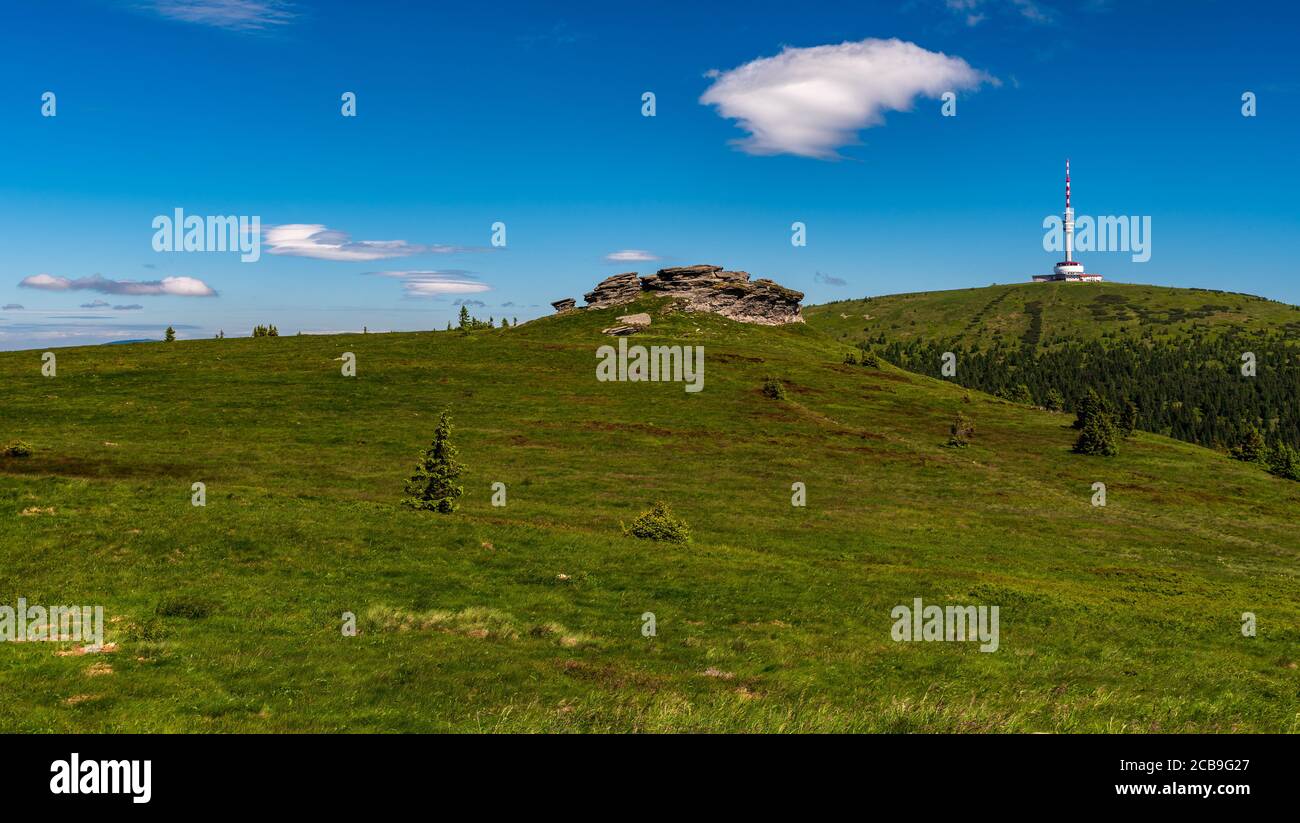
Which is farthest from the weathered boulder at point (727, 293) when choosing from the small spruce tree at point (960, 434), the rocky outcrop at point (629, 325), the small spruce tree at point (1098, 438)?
the small spruce tree at point (1098, 438)

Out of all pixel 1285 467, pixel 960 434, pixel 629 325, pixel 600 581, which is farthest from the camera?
pixel 629 325

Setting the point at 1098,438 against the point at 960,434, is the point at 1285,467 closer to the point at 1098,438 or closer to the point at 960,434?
the point at 1098,438

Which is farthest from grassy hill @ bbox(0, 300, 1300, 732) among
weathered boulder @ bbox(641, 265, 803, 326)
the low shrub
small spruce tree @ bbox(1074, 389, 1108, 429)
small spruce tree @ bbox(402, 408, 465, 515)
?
weathered boulder @ bbox(641, 265, 803, 326)

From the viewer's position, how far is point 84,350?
4247 inches

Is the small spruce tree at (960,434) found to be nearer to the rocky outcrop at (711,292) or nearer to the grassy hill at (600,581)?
the grassy hill at (600,581)

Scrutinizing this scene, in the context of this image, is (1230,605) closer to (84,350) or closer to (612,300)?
(84,350)

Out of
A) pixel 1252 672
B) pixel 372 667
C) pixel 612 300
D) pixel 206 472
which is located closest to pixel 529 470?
pixel 206 472

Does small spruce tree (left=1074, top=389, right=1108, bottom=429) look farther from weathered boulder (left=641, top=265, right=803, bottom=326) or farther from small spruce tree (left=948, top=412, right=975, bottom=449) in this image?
weathered boulder (left=641, top=265, right=803, bottom=326)

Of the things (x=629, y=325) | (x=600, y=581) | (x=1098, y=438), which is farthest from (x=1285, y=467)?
(x=629, y=325)

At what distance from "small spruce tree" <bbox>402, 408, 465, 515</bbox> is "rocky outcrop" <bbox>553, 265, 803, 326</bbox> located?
5557 inches

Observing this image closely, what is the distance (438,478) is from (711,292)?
14810cm

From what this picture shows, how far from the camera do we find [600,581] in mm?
27938

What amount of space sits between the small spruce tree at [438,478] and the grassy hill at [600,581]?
2.19 m
